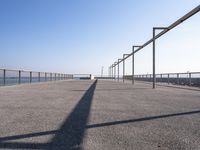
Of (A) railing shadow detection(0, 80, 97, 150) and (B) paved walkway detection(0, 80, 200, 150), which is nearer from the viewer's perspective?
(A) railing shadow detection(0, 80, 97, 150)

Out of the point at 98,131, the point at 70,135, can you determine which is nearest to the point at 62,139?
the point at 70,135

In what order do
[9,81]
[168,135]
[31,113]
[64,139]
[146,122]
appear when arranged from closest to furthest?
[64,139] → [168,135] → [146,122] → [31,113] → [9,81]

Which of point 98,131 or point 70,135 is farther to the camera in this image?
point 98,131

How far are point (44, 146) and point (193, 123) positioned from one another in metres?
2.69

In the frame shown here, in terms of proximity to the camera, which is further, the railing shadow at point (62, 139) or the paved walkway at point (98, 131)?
the paved walkway at point (98, 131)

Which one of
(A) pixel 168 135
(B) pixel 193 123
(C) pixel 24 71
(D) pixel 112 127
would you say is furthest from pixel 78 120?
(C) pixel 24 71

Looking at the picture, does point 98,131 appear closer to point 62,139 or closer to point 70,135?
point 70,135

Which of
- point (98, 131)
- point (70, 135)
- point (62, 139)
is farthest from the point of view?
point (98, 131)

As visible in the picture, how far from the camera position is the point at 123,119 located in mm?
4773

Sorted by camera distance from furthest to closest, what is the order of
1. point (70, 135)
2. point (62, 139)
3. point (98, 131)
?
point (98, 131) → point (70, 135) → point (62, 139)

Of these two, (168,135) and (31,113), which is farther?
(31,113)

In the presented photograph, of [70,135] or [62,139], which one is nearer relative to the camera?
[62,139]

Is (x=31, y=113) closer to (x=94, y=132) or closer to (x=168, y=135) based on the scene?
(x=94, y=132)

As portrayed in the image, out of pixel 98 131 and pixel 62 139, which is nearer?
pixel 62 139
